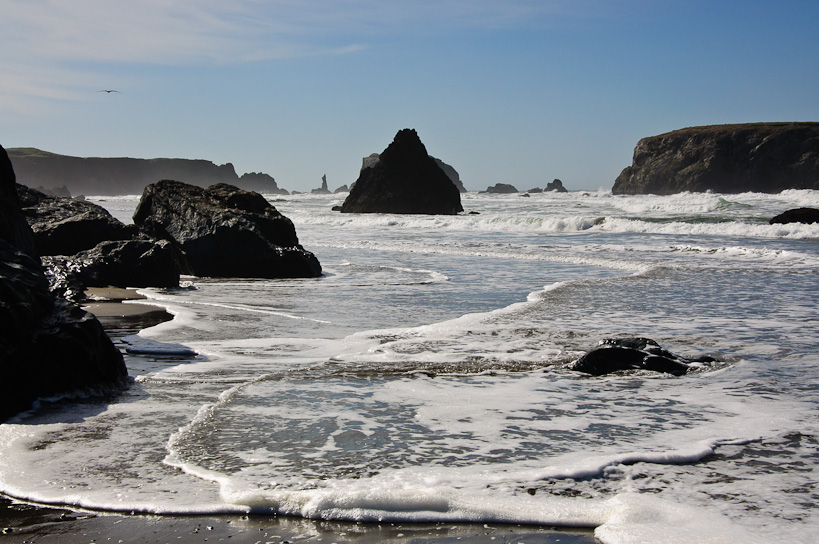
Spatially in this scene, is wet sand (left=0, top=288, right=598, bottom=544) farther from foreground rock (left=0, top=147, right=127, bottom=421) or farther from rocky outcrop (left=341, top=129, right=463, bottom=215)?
rocky outcrop (left=341, top=129, right=463, bottom=215)

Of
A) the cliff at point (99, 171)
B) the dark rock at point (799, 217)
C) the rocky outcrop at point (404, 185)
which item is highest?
the cliff at point (99, 171)

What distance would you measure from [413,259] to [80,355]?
12685 mm

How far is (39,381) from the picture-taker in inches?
179

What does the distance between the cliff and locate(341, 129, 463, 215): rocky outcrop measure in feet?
349

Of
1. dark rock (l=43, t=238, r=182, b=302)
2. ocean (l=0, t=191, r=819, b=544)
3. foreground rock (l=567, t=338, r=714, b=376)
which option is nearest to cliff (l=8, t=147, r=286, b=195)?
dark rock (l=43, t=238, r=182, b=302)

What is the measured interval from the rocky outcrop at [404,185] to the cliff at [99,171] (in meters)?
106

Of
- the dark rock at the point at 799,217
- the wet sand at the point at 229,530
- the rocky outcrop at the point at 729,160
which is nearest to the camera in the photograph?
the wet sand at the point at 229,530

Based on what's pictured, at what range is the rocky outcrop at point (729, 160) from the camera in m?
93.6

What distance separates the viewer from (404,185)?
60.0 metres

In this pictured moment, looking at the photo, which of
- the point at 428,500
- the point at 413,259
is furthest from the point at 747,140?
the point at 428,500

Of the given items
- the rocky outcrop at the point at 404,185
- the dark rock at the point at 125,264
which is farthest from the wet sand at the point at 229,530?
the rocky outcrop at the point at 404,185

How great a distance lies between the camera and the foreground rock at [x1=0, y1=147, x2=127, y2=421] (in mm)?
4410

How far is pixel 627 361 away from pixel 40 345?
4.26m

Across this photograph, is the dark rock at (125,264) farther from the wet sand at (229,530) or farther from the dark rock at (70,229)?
the wet sand at (229,530)
